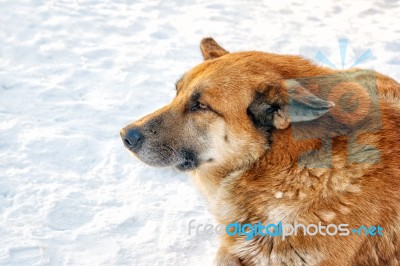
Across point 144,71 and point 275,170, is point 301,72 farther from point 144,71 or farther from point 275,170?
point 144,71

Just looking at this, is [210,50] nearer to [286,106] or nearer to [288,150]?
[286,106]

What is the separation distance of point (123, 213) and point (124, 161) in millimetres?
777

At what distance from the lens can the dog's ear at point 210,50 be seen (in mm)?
4082

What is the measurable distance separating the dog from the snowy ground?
35.0 inches

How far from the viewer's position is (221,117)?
3.47m

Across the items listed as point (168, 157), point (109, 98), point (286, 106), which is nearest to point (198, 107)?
point (168, 157)

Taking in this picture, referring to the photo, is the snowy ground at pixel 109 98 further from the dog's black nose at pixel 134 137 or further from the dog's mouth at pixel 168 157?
the dog's black nose at pixel 134 137

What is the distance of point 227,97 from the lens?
11.3ft

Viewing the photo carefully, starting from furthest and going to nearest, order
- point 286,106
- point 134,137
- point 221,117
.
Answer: point 134,137, point 221,117, point 286,106

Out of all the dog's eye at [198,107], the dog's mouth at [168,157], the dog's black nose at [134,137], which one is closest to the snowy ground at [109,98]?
the dog's mouth at [168,157]

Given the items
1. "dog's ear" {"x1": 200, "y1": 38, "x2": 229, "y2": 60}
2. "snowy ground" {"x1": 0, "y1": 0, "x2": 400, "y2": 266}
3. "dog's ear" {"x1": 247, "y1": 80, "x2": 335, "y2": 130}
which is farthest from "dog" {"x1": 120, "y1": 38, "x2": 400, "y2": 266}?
"snowy ground" {"x1": 0, "y1": 0, "x2": 400, "y2": 266}

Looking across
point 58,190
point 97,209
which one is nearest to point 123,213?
point 97,209

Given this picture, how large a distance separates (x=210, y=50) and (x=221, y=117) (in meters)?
0.88

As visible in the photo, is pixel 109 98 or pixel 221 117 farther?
pixel 109 98
